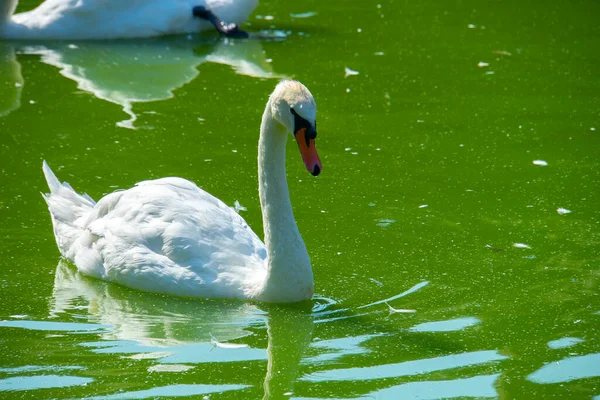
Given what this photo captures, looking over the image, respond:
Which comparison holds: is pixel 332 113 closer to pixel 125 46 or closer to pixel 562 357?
pixel 125 46

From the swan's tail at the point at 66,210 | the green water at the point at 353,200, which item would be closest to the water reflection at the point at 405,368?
the green water at the point at 353,200

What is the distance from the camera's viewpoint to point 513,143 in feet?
27.1

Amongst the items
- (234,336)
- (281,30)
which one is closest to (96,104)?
(281,30)

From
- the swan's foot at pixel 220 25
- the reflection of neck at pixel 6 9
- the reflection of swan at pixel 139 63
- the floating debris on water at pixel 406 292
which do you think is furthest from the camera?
the swan's foot at pixel 220 25

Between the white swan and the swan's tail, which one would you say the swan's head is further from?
the swan's tail

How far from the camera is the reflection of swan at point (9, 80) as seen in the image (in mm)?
9126

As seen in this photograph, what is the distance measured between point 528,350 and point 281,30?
24.9ft

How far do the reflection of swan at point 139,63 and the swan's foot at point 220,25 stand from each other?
11 centimetres

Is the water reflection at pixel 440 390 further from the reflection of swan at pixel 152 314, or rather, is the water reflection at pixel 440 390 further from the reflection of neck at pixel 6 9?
the reflection of neck at pixel 6 9

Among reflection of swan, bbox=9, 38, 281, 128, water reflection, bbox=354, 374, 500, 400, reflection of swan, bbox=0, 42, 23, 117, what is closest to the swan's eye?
water reflection, bbox=354, 374, 500, 400

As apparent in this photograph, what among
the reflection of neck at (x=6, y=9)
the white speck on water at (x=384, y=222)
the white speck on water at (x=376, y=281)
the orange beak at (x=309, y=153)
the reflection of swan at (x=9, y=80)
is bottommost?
the white speck on water at (x=384, y=222)

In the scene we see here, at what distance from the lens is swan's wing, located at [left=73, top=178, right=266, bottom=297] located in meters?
5.61

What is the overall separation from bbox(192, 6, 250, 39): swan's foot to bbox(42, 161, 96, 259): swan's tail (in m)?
5.15

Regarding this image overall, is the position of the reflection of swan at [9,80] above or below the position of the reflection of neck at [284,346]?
above
